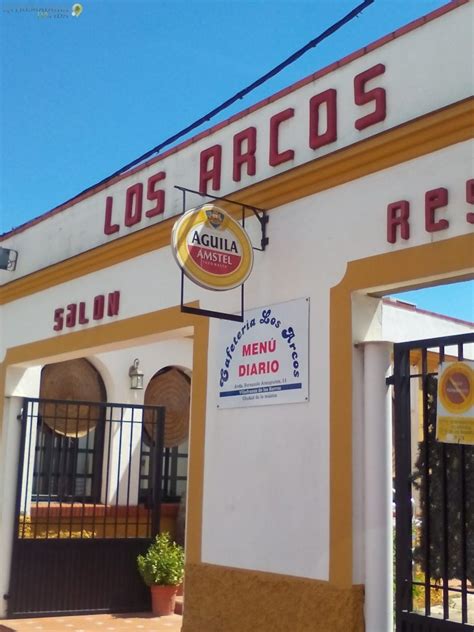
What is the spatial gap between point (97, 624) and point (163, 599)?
966 millimetres

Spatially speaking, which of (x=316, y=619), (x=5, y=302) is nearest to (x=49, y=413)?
(x=5, y=302)

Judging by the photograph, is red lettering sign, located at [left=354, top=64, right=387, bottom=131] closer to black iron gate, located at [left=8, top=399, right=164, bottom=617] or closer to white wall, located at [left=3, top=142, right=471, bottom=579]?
white wall, located at [left=3, top=142, right=471, bottom=579]

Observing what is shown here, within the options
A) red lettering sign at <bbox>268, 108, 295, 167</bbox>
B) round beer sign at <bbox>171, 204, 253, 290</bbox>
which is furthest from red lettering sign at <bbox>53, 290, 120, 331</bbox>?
red lettering sign at <bbox>268, 108, 295, 167</bbox>

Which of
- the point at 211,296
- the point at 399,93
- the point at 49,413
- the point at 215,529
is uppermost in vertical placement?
the point at 399,93

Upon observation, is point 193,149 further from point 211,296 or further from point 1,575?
point 1,575

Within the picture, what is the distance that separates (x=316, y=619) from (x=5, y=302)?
6966 millimetres

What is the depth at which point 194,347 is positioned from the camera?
24.8 ft

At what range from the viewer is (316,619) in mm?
5895

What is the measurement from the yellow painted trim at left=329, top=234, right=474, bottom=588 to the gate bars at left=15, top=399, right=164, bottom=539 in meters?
5.04

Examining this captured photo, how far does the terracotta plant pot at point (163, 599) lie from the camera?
33.6 feet

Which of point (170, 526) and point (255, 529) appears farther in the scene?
Result: point (170, 526)

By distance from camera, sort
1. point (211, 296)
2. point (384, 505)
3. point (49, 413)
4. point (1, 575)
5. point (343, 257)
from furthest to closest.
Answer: point (49, 413) < point (1, 575) < point (211, 296) < point (343, 257) < point (384, 505)

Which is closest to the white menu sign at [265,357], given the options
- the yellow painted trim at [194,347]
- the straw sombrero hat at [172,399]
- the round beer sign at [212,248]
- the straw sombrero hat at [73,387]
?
the yellow painted trim at [194,347]

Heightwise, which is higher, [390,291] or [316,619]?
[390,291]
